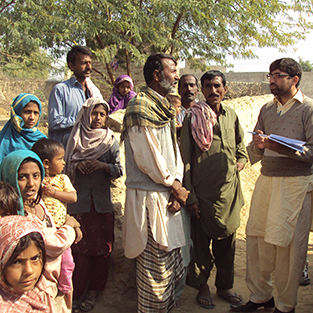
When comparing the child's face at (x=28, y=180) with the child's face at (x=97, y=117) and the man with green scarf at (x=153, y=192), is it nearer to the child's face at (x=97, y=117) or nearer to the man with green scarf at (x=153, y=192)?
the man with green scarf at (x=153, y=192)

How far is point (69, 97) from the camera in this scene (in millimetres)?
3549

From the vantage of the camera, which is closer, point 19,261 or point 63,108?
point 19,261

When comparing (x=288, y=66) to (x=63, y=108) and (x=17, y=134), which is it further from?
(x=17, y=134)

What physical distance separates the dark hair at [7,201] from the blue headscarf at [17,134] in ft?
2.80

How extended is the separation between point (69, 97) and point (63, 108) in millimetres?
127

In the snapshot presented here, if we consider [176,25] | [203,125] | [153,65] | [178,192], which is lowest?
[178,192]

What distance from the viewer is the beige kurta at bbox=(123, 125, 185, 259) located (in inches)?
108

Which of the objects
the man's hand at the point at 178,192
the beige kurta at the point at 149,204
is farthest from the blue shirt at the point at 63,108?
the man's hand at the point at 178,192

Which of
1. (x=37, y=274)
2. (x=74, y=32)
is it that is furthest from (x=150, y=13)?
(x=37, y=274)

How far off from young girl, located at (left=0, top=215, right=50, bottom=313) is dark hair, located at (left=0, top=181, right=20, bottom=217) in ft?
0.66

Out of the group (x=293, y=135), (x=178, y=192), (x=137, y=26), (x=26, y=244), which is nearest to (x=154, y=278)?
(x=178, y=192)

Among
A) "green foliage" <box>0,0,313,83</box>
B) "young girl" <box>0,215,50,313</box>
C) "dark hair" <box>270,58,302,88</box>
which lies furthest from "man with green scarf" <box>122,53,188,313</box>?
"green foliage" <box>0,0,313,83</box>

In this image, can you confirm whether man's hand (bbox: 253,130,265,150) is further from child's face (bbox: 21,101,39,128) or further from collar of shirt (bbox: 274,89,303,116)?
child's face (bbox: 21,101,39,128)

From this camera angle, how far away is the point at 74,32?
820 centimetres
